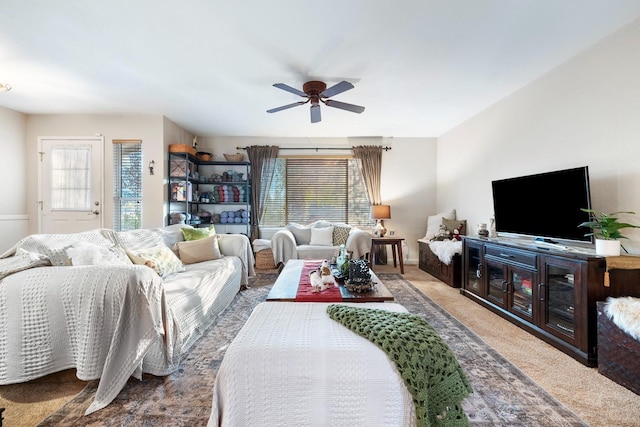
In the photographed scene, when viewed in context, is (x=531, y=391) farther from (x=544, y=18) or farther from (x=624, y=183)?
(x=544, y=18)

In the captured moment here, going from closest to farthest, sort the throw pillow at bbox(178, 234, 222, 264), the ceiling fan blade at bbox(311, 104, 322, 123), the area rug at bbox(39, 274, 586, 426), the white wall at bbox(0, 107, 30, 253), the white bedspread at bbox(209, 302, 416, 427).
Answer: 1. the white bedspread at bbox(209, 302, 416, 427)
2. the area rug at bbox(39, 274, 586, 426)
3. the ceiling fan blade at bbox(311, 104, 322, 123)
4. the throw pillow at bbox(178, 234, 222, 264)
5. the white wall at bbox(0, 107, 30, 253)

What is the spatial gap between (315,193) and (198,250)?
2.83 metres

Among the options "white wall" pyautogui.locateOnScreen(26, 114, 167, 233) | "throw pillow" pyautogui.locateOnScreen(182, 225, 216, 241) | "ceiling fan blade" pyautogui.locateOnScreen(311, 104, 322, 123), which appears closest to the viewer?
"ceiling fan blade" pyautogui.locateOnScreen(311, 104, 322, 123)

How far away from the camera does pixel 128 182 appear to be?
447 cm

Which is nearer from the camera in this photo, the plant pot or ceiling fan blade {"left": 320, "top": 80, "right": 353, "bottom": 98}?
the plant pot

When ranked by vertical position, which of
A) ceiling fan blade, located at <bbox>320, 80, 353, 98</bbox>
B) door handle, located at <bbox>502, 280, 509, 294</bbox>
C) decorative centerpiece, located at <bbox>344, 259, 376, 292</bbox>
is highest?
ceiling fan blade, located at <bbox>320, 80, 353, 98</bbox>

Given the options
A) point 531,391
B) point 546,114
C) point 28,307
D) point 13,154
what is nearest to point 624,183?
point 546,114

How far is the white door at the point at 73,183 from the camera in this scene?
4418 mm

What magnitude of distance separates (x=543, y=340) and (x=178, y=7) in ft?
12.1

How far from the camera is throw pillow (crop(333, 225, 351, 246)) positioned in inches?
196

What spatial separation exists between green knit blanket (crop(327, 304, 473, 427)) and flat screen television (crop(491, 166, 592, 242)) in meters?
1.95

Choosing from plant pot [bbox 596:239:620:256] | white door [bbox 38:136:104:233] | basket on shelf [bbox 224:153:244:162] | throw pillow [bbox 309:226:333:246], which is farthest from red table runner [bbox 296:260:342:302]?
white door [bbox 38:136:104:233]

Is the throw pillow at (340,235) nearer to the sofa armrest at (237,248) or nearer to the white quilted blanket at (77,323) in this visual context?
the sofa armrest at (237,248)

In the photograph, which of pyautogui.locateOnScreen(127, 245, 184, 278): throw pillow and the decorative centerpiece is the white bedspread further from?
pyautogui.locateOnScreen(127, 245, 184, 278): throw pillow
